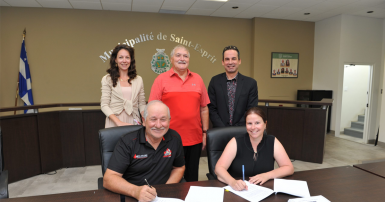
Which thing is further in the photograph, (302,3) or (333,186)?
(302,3)

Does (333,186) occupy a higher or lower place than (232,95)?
lower

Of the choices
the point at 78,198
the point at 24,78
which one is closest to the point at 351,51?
the point at 78,198

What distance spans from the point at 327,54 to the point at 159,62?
427cm

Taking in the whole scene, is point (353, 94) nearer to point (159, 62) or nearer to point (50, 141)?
point (159, 62)

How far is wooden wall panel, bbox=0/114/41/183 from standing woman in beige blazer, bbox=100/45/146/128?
5.43 feet

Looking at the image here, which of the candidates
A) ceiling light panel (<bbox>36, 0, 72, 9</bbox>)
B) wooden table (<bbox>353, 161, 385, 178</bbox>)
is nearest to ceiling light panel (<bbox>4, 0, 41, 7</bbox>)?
ceiling light panel (<bbox>36, 0, 72, 9</bbox>)

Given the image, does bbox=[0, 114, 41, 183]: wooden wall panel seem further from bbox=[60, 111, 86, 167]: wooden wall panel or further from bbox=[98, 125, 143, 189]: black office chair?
bbox=[98, 125, 143, 189]: black office chair

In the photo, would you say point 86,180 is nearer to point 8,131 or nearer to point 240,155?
point 8,131

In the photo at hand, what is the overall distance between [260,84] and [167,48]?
100 inches

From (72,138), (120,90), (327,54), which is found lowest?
(72,138)

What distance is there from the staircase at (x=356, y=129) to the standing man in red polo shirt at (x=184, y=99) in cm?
580

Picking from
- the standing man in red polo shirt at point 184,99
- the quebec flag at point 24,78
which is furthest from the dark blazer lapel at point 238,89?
the quebec flag at point 24,78

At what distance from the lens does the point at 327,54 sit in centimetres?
586

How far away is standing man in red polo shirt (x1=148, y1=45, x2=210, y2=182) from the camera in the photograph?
80.0 inches
